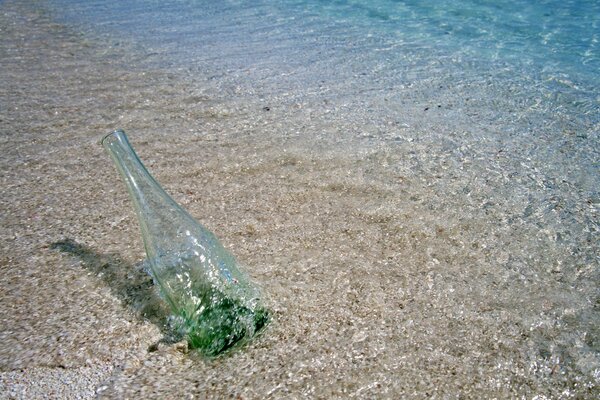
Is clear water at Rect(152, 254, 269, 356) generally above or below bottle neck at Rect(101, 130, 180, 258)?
below

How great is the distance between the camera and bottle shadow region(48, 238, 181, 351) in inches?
68.9

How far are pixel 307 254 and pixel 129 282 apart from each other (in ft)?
2.03

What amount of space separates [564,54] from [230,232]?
3.64 metres

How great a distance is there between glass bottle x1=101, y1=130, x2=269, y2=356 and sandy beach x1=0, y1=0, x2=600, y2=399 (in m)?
0.07

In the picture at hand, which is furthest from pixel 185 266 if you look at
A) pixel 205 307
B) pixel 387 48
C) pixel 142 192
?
pixel 387 48

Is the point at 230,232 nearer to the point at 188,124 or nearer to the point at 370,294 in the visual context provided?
the point at 370,294

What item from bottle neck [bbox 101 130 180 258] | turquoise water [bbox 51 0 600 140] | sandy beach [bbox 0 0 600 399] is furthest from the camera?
turquoise water [bbox 51 0 600 140]

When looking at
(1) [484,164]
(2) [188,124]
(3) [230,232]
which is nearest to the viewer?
(3) [230,232]

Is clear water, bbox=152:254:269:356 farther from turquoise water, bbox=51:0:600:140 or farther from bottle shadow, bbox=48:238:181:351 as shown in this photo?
turquoise water, bbox=51:0:600:140

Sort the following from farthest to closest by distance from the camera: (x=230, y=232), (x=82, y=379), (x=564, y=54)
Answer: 1. (x=564, y=54)
2. (x=230, y=232)
3. (x=82, y=379)

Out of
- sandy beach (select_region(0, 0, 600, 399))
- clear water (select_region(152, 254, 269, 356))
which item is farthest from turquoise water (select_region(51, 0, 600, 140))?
clear water (select_region(152, 254, 269, 356))

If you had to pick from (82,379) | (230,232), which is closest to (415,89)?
(230,232)

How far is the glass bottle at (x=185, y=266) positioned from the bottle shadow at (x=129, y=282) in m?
0.05

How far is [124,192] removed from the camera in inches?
97.7
